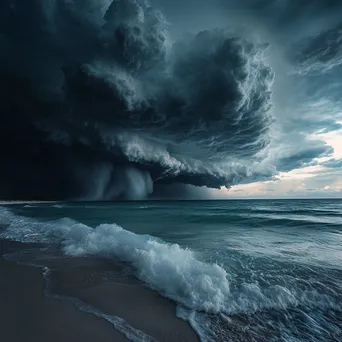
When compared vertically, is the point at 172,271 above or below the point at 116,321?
above

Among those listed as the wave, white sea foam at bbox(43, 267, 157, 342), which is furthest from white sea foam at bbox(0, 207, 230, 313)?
white sea foam at bbox(43, 267, 157, 342)

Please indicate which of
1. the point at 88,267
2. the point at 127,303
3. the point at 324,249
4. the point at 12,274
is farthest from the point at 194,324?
the point at 324,249

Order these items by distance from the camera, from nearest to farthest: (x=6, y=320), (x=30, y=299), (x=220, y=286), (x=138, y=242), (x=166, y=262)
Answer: (x=6, y=320), (x=30, y=299), (x=220, y=286), (x=166, y=262), (x=138, y=242)

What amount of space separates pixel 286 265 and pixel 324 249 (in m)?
4.33

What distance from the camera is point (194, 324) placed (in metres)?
3.75

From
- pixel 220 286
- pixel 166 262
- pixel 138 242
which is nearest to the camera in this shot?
pixel 220 286

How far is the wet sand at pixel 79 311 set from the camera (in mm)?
3303

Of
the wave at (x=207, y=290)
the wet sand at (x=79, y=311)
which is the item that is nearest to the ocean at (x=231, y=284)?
the wave at (x=207, y=290)

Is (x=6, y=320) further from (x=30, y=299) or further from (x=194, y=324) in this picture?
(x=194, y=324)

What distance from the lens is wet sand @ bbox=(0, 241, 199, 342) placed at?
10.8ft

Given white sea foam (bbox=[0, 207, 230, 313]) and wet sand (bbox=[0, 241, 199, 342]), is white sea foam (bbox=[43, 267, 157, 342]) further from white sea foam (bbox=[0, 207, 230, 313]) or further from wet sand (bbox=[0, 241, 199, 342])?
white sea foam (bbox=[0, 207, 230, 313])

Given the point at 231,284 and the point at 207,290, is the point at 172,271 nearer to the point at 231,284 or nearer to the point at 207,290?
the point at 207,290

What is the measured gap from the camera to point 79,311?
399 centimetres

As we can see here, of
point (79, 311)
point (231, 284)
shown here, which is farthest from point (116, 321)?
point (231, 284)
